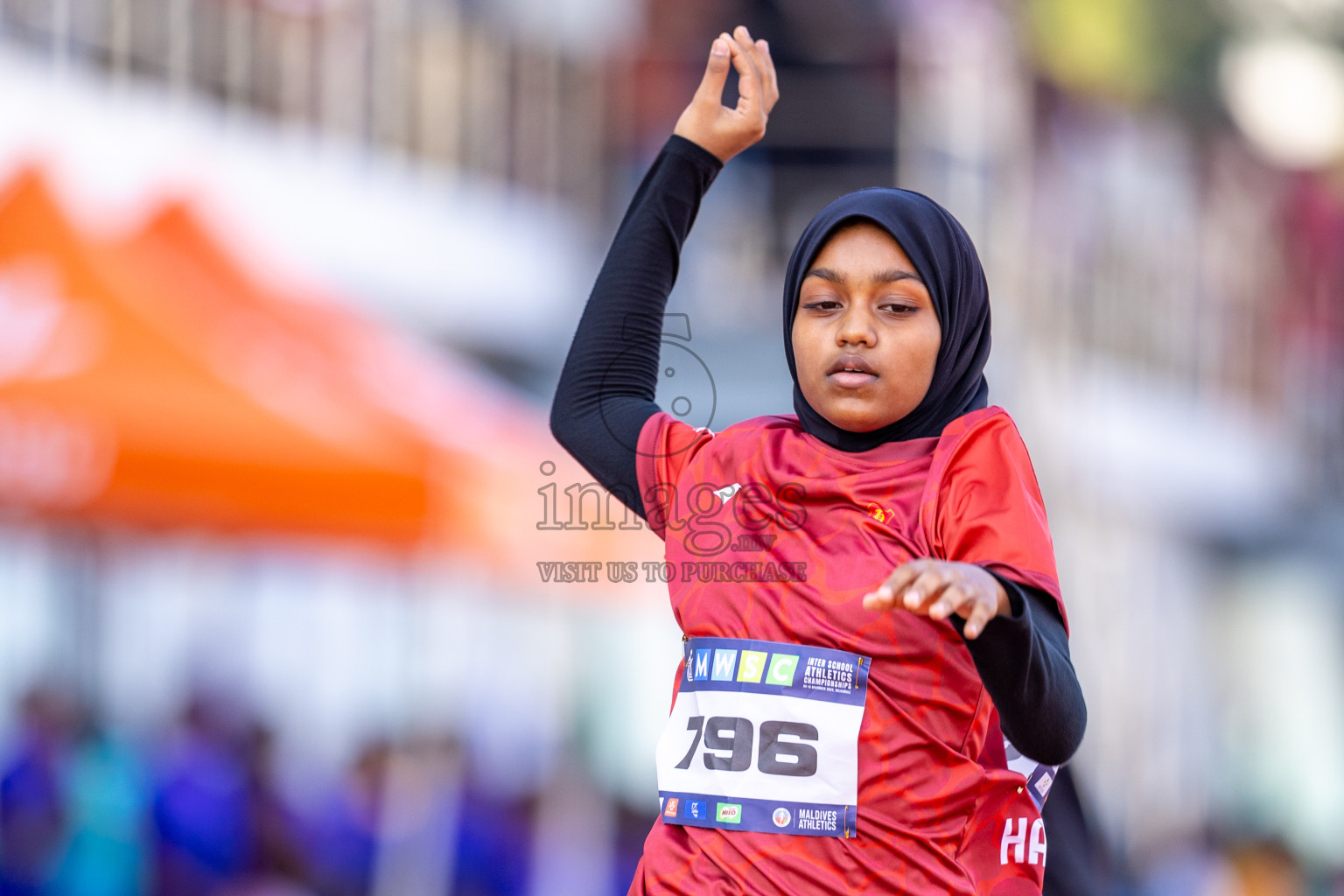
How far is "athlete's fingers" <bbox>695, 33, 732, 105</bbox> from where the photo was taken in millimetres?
2090

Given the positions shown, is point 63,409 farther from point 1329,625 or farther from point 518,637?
point 1329,625

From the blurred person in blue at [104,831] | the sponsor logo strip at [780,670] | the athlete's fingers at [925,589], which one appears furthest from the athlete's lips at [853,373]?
the blurred person in blue at [104,831]

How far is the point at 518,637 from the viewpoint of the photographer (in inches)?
328

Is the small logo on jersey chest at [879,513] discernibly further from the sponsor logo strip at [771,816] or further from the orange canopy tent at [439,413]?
the orange canopy tent at [439,413]

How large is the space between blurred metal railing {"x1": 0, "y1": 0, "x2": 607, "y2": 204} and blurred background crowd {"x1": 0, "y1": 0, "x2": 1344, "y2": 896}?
29mm

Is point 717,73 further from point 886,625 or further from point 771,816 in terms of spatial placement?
point 771,816

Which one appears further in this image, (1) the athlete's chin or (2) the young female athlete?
(1) the athlete's chin

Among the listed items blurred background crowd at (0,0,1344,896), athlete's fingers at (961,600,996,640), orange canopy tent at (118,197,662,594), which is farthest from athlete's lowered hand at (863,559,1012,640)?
orange canopy tent at (118,197,662,594)

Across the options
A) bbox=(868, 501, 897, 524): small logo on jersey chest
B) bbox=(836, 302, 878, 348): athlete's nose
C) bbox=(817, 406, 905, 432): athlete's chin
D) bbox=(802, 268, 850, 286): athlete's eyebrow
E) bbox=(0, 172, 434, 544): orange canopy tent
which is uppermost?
bbox=(0, 172, 434, 544): orange canopy tent

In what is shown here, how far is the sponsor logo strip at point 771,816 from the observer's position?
Result: 1.69 metres

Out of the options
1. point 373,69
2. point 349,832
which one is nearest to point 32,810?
point 349,832

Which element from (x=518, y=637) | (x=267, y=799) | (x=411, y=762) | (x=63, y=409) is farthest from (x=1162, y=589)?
(x=63, y=409)

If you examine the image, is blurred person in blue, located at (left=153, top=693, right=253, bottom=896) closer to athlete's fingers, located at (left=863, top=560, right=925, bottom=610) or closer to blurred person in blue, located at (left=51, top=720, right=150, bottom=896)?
blurred person in blue, located at (left=51, top=720, right=150, bottom=896)

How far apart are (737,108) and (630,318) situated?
1.03 feet
